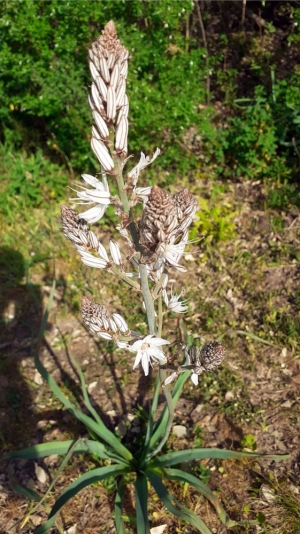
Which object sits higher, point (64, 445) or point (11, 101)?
point (11, 101)

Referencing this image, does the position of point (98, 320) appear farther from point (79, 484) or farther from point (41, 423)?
point (41, 423)

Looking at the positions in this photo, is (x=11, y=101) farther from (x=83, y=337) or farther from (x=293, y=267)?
(x=293, y=267)

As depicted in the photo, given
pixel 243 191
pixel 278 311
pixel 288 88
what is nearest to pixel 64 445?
pixel 278 311

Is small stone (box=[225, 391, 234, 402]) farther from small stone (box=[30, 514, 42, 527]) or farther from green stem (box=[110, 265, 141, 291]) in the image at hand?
green stem (box=[110, 265, 141, 291])

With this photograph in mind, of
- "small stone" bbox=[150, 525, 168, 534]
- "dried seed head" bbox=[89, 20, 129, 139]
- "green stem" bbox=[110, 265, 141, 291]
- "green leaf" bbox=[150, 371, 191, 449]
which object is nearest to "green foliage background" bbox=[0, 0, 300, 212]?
"green leaf" bbox=[150, 371, 191, 449]

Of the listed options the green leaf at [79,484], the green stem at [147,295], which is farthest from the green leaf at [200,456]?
the green stem at [147,295]

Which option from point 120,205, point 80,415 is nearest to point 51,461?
A: point 80,415

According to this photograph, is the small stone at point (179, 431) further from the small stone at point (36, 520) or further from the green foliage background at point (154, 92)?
the green foliage background at point (154, 92)
